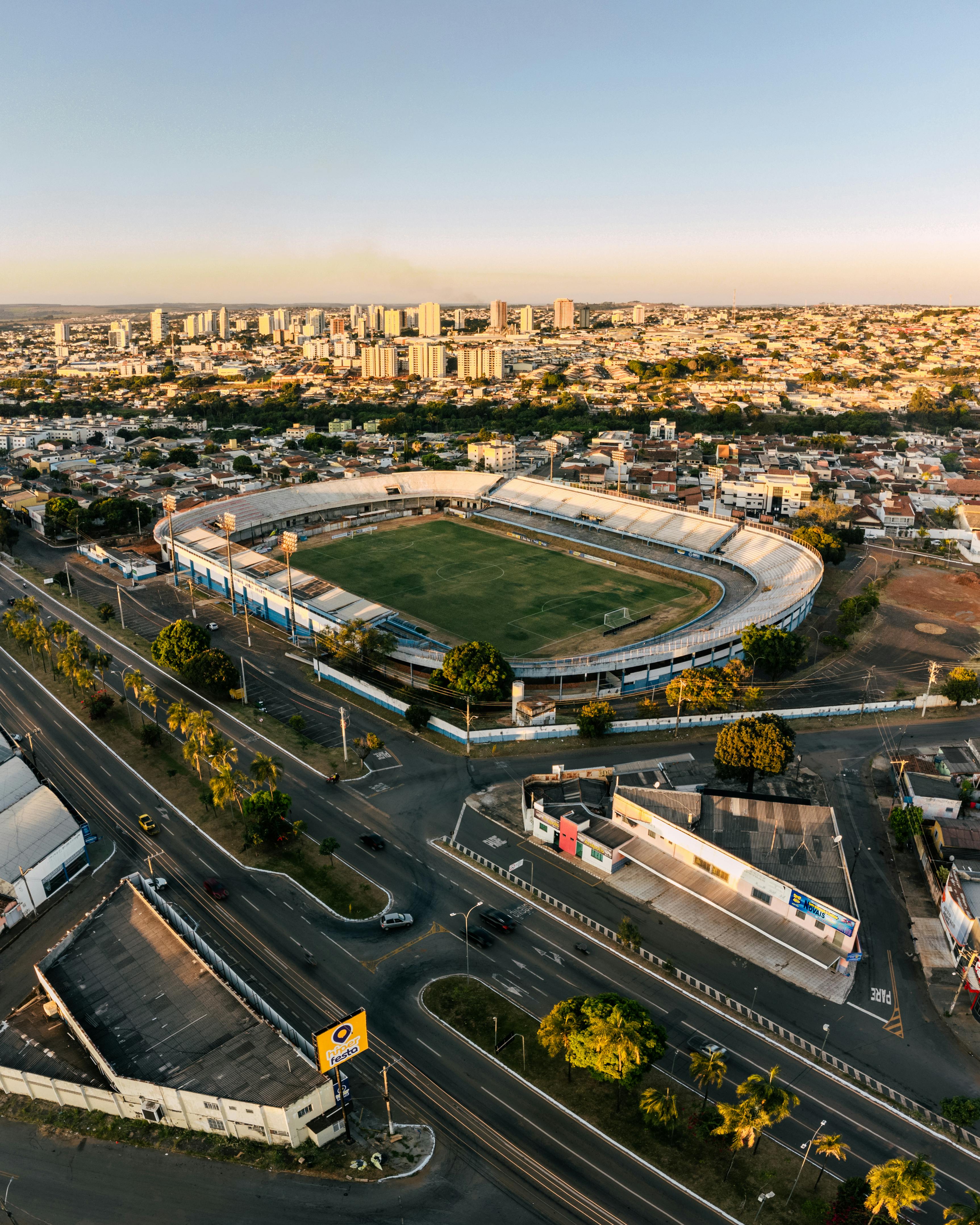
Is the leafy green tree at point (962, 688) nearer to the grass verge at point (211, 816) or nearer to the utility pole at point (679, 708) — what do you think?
the utility pole at point (679, 708)

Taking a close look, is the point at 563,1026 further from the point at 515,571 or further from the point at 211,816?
the point at 515,571

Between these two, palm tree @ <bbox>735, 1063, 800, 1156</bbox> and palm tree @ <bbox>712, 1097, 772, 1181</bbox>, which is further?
palm tree @ <bbox>735, 1063, 800, 1156</bbox>

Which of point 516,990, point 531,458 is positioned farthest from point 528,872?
point 531,458

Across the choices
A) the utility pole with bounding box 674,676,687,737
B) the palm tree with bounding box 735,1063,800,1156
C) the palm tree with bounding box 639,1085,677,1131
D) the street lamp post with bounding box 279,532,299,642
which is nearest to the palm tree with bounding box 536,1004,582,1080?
the palm tree with bounding box 639,1085,677,1131

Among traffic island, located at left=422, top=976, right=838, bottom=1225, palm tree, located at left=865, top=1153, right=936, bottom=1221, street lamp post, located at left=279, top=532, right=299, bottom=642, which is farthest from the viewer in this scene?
street lamp post, located at left=279, top=532, right=299, bottom=642

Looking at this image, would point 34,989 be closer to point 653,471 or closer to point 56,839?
point 56,839

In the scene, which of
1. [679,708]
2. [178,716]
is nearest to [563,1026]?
[679,708]

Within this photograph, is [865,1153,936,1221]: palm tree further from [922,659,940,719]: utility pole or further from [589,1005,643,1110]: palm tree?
[922,659,940,719]: utility pole

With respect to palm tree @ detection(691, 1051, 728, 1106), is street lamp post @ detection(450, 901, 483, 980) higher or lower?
lower
